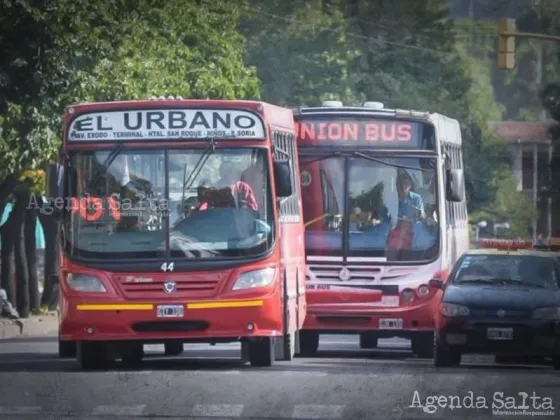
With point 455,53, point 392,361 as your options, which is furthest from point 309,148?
point 455,53

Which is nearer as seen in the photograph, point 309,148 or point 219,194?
point 219,194

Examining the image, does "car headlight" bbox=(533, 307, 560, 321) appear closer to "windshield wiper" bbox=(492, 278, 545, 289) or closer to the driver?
"windshield wiper" bbox=(492, 278, 545, 289)

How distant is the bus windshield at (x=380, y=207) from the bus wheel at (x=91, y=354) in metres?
4.15

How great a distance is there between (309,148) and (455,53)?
24.6 metres

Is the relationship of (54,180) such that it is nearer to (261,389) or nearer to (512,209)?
(261,389)

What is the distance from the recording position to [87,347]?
64.7 feet

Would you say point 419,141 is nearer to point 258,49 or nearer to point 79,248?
point 79,248

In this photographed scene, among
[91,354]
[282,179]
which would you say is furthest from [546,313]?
[91,354]

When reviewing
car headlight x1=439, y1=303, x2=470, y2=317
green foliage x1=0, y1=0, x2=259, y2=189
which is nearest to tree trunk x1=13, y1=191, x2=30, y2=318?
green foliage x1=0, y1=0, x2=259, y2=189

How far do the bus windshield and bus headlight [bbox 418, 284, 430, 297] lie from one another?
1.13 feet

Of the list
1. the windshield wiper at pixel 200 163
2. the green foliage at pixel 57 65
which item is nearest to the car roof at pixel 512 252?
the windshield wiper at pixel 200 163

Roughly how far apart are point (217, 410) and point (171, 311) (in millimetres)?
4472

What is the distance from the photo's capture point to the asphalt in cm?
1446

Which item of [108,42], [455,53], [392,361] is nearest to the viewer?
[392,361]
